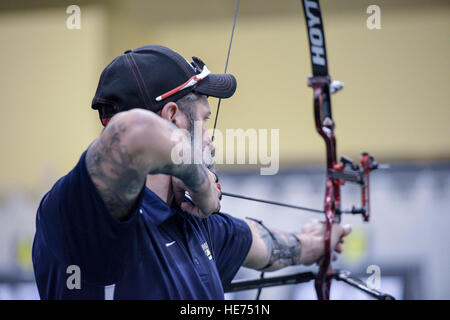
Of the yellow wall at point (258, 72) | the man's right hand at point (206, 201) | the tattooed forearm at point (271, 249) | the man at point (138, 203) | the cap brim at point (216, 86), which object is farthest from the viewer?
the yellow wall at point (258, 72)

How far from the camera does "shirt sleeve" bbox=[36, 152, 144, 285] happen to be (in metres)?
→ 0.99

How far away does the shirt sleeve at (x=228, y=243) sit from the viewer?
1520 millimetres

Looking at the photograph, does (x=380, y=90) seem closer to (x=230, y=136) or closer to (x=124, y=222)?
(x=230, y=136)

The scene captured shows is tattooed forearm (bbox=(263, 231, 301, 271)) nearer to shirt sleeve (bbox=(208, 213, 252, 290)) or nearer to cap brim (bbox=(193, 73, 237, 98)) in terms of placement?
shirt sleeve (bbox=(208, 213, 252, 290))

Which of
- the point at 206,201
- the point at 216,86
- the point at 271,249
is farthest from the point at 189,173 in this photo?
the point at 271,249

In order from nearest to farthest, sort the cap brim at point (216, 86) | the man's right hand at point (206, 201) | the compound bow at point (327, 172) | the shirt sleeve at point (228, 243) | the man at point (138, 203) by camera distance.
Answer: the man at point (138, 203), the man's right hand at point (206, 201), the cap brim at point (216, 86), the shirt sleeve at point (228, 243), the compound bow at point (327, 172)

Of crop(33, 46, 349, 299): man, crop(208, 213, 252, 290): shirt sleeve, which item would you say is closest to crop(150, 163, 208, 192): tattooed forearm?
crop(33, 46, 349, 299): man

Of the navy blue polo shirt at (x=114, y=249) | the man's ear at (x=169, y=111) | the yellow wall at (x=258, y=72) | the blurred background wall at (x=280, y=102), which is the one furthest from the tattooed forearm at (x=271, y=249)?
the yellow wall at (x=258, y=72)

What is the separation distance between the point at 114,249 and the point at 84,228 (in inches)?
2.7

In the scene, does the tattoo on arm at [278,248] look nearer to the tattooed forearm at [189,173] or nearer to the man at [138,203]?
the man at [138,203]

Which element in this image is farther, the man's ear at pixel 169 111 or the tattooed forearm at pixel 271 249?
the tattooed forearm at pixel 271 249

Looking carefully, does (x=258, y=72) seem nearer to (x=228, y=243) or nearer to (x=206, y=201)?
(x=228, y=243)

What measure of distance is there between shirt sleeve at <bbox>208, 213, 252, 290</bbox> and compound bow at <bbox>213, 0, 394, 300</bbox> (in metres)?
0.18

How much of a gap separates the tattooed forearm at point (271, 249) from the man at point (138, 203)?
193mm
